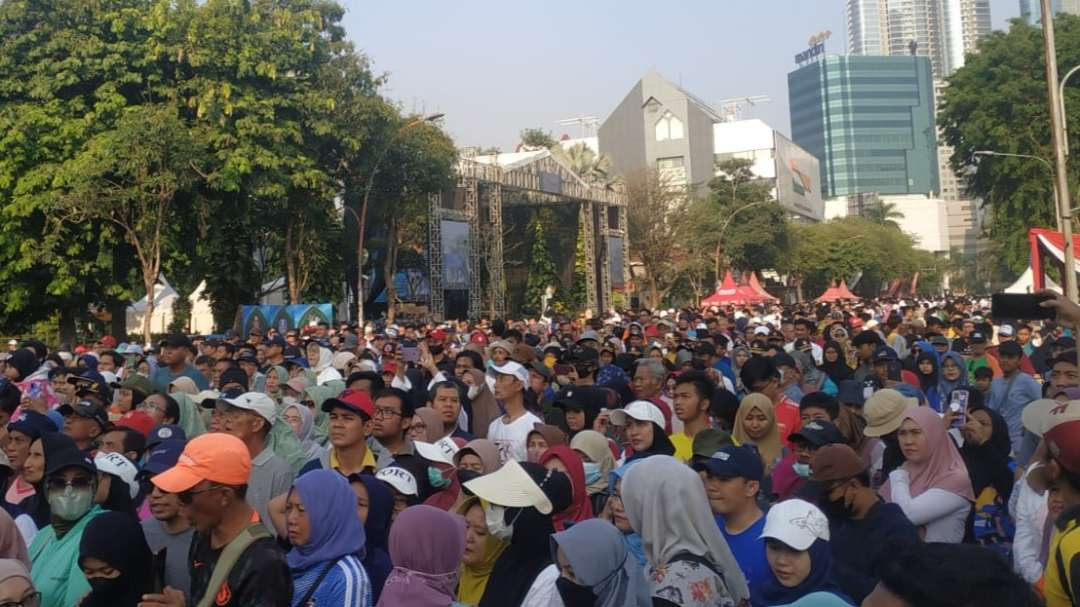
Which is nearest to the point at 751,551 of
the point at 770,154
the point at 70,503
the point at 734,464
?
the point at 734,464

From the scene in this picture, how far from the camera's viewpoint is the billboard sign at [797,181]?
105000mm

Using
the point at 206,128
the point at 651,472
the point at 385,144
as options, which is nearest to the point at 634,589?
the point at 651,472

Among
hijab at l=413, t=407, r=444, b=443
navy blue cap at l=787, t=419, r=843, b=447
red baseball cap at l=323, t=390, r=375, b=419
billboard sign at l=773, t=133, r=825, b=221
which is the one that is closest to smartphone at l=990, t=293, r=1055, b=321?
navy blue cap at l=787, t=419, r=843, b=447

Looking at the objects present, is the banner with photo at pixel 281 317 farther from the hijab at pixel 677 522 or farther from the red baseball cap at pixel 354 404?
the hijab at pixel 677 522

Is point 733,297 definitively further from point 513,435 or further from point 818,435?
point 818,435

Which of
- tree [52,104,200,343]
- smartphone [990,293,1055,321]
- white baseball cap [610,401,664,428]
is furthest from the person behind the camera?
tree [52,104,200,343]

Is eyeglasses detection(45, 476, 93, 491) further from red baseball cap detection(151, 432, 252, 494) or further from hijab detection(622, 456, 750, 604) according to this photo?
hijab detection(622, 456, 750, 604)

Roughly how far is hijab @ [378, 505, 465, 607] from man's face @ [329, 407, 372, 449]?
206cm

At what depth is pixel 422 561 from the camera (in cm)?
363

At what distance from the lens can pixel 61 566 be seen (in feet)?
13.7

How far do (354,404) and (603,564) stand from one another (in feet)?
8.50

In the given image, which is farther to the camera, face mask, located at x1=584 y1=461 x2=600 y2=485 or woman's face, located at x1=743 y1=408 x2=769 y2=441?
woman's face, located at x1=743 y1=408 x2=769 y2=441

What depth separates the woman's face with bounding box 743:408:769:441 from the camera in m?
6.50

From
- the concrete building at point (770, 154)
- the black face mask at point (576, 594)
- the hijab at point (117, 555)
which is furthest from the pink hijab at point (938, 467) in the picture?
the concrete building at point (770, 154)
